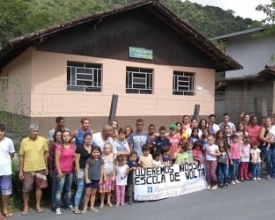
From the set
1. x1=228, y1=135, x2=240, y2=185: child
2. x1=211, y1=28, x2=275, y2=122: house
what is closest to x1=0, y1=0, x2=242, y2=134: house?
x1=211, y1=28, x2=275, y2=122: house

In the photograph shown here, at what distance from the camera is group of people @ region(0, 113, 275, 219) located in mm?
5840

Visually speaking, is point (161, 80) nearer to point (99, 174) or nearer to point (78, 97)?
point (78, 97)

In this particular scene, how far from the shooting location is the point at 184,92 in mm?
16141

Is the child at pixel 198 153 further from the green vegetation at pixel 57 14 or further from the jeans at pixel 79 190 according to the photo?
the green vegetation at pixel 57 14

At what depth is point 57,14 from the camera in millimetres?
30000

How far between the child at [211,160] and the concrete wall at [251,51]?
15949mm

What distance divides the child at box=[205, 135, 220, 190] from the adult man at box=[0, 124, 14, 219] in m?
4.11

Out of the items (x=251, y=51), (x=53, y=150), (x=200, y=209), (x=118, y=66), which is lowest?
(x=200, y=209)

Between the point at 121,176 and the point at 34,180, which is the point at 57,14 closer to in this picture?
the point at 121,176

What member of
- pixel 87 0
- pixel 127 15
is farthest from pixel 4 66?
pixel 87 0

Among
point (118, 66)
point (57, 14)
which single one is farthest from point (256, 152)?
point (57, 14)

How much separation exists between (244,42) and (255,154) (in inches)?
651

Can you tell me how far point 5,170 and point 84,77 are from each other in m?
8.16

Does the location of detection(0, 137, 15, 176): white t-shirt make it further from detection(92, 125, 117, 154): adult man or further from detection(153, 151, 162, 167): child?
detection(153, 151, 162, 167): child
